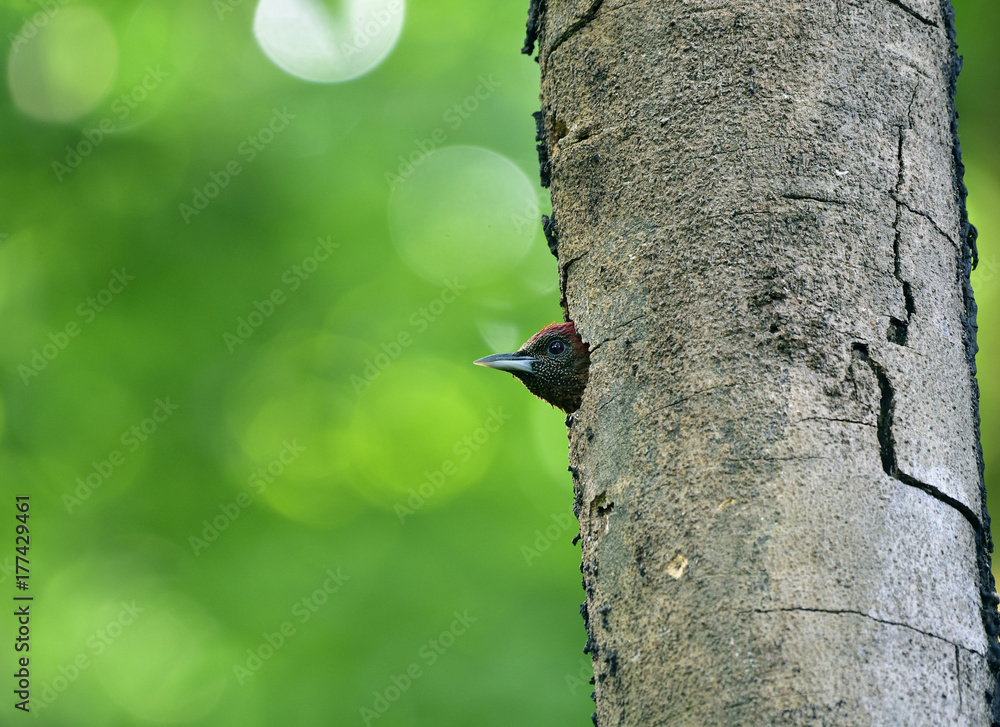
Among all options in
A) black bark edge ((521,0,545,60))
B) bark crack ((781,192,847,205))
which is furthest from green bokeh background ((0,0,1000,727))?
bark crack ((781,192,847,205))

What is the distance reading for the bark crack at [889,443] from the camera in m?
1.61

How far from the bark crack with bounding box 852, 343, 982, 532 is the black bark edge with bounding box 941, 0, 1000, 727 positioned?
2.2 inches

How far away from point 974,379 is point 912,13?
2.48 ft

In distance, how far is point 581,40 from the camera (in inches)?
83.0

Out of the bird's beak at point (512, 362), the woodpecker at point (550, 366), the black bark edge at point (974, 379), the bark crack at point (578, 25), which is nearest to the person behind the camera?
the black bark edge at point (974, 379)

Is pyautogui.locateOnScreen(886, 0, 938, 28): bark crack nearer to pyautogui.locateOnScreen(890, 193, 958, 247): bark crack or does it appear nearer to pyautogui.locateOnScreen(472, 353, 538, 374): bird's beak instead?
pyautogui.locateOnScreen(890, 193, 958, 247): bark crack

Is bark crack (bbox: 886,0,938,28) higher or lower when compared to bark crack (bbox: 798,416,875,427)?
higher

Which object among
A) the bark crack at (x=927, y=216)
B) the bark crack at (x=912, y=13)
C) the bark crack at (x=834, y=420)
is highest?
the bark crack at (x=912, y=13)

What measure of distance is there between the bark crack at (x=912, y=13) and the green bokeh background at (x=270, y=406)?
502 cm

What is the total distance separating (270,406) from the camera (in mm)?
6781

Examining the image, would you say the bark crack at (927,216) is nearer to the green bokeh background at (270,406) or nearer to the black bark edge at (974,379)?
the black bark edge at (974,379)

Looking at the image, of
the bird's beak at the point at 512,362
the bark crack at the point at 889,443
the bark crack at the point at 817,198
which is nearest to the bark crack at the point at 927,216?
the bark crack at the point at 817,198

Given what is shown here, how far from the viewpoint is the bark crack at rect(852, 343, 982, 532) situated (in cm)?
161

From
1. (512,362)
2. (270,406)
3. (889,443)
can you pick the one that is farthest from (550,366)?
(270,406)
